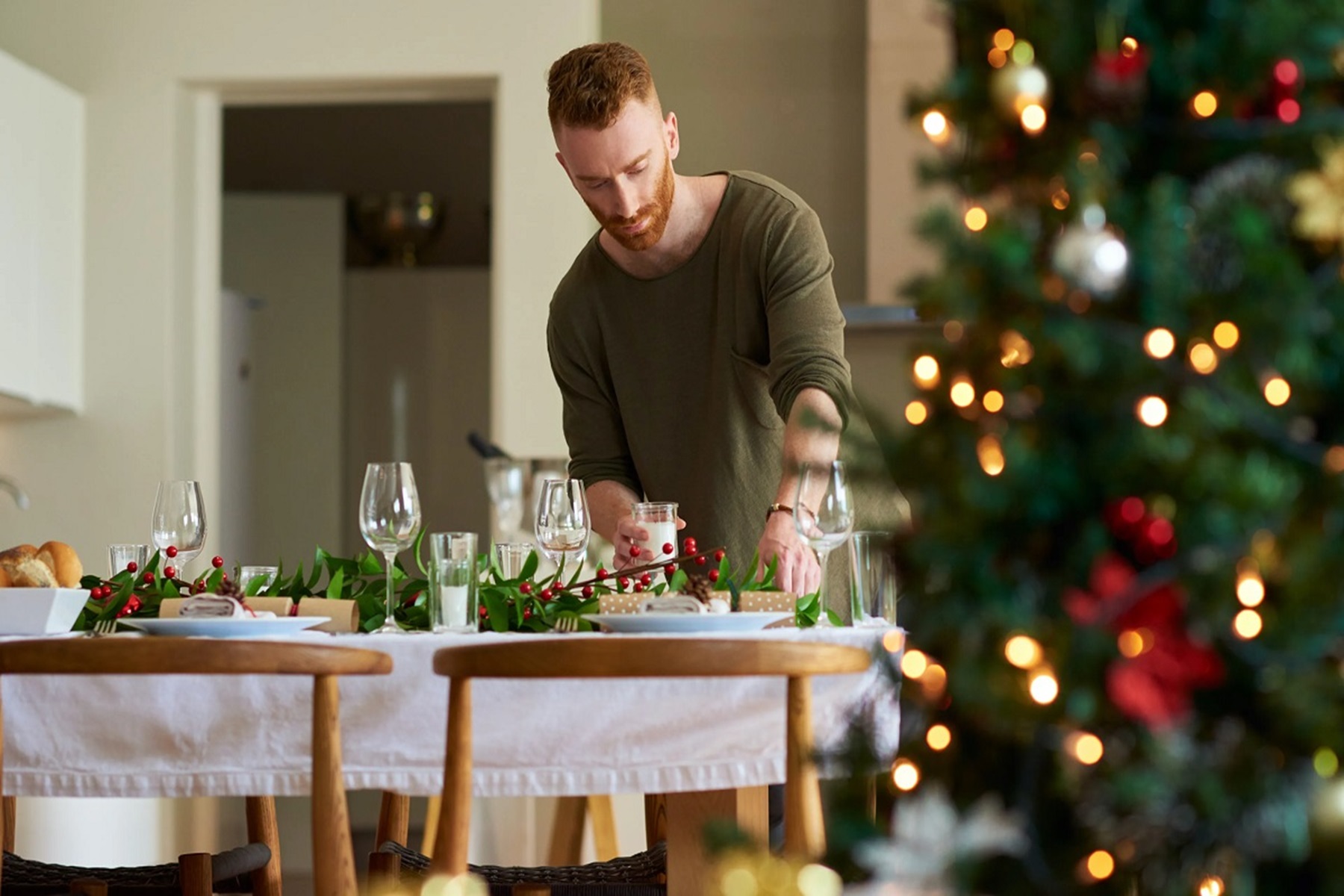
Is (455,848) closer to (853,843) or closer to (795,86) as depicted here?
(853,843)

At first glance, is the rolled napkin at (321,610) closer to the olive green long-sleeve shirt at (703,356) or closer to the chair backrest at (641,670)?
the chair backrest at (641,670)

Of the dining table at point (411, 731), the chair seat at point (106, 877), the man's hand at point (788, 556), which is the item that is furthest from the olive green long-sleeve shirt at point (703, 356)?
the chair seat at point (106, 877)

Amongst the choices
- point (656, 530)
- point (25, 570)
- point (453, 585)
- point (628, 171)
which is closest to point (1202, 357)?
point (453, 585)

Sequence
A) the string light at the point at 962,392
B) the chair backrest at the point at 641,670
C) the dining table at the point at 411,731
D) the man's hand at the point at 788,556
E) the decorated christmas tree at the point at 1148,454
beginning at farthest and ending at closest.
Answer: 1. the man's hand at the point at 788,556
2. the dining table at the point at 411,731
3. the chair backrest at the point at 641,670
4. the string light at the point at 962,392
5. the decorated christmas tree at the point at 1148,454

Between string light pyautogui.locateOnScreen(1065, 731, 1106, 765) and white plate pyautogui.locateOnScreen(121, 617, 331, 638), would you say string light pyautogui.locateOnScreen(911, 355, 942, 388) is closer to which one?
string light pyautogui.locateOnScreen(1065, 731, 1106, 765)

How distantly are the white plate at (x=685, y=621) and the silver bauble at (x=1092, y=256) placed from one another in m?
0.92

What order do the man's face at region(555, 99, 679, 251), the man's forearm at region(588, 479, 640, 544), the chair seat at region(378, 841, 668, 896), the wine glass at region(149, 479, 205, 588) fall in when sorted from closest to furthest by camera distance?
the chair seat at region(378, 841, 668, 896)
the wine glass at region(149, 479, 205, 588)
the man's face at region(555, 99, 679, 251)
the man's forearm at region(588, 479, 640, 544)

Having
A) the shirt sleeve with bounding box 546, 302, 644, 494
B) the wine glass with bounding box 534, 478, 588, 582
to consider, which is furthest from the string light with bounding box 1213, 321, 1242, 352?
the shirt sleeve with bounding box 546, 302, 644, 494

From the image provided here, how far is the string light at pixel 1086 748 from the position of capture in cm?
99

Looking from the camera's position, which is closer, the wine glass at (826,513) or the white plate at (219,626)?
the white plate at (219,626)

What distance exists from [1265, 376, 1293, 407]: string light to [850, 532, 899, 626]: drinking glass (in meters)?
1.09

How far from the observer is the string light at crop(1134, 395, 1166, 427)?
0.99m

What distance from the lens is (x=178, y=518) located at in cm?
235

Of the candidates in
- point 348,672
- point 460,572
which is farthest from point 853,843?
point 460,572
